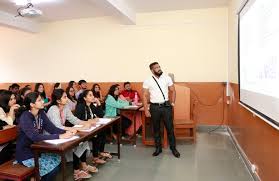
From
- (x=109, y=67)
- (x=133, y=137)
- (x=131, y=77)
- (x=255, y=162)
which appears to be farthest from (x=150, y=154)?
(x=109, y=67)

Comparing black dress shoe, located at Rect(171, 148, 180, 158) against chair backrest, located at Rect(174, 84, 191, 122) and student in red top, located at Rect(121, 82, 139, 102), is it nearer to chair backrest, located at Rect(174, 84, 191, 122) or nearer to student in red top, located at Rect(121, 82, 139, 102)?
chair backrest, located at Rect(174, 84, 191, 122)

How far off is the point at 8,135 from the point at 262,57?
2.94 metres

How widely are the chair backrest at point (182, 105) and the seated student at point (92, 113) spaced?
196 centimetres

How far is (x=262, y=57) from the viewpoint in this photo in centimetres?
243

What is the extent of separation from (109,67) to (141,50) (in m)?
1.00

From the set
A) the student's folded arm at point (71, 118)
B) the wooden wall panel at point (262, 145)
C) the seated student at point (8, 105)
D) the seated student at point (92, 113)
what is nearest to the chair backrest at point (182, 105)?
the wooden wall panel at point (262, 145)

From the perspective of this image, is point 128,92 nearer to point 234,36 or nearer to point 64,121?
point 234,36

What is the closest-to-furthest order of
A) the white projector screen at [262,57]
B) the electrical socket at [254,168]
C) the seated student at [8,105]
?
the white projector screen at [262,57] < the electrical socket at [254,168] < the seated student at [8,105]

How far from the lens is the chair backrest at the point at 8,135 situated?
2883 millimetres

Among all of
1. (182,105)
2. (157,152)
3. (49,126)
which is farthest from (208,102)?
(49,126)

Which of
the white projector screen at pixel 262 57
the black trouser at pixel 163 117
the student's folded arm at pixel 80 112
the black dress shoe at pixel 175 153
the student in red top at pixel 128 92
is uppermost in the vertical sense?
the white projector screen at pixel 262 57

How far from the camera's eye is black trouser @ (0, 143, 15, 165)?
3028 mm

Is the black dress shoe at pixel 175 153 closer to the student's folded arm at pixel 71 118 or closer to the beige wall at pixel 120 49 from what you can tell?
the student's folded arm at pixel 71 118

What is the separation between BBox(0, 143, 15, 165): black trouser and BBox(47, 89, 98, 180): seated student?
60 cm
